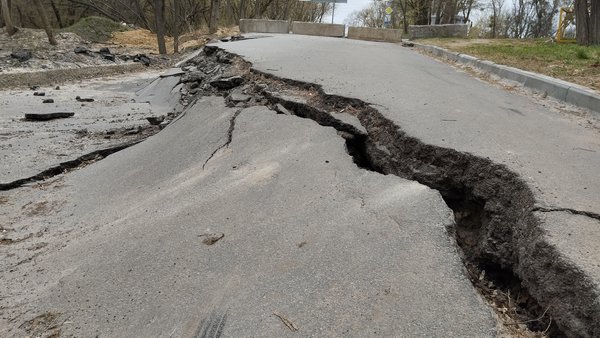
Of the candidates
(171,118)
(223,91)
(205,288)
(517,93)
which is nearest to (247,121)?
(223,91)

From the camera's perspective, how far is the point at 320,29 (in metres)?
19.5

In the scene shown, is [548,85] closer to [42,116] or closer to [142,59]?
[42,116]

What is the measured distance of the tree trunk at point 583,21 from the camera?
10359mm

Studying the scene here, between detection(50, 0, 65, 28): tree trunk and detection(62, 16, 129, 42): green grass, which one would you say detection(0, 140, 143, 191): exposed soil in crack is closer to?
detection(62, 16, 129, 42): green grass

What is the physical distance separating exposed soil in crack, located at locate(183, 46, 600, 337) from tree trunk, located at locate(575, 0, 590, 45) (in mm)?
8905

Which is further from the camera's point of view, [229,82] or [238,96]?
[229,82]

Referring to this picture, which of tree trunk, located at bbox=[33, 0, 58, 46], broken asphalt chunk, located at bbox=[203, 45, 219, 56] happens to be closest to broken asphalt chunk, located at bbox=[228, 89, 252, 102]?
broken asphalt chunk, located at bbox=[203, 45, 219, 56]

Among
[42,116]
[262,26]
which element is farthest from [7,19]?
[42,116]

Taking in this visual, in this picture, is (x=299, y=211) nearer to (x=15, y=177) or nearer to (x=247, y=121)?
(x=247, y=121)

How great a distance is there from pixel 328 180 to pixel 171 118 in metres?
3.84

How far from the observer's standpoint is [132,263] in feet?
8.63

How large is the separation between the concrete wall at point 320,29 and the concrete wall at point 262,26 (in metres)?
0.77

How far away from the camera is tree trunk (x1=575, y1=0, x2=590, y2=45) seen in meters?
10.4

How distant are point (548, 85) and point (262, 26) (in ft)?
47.4
